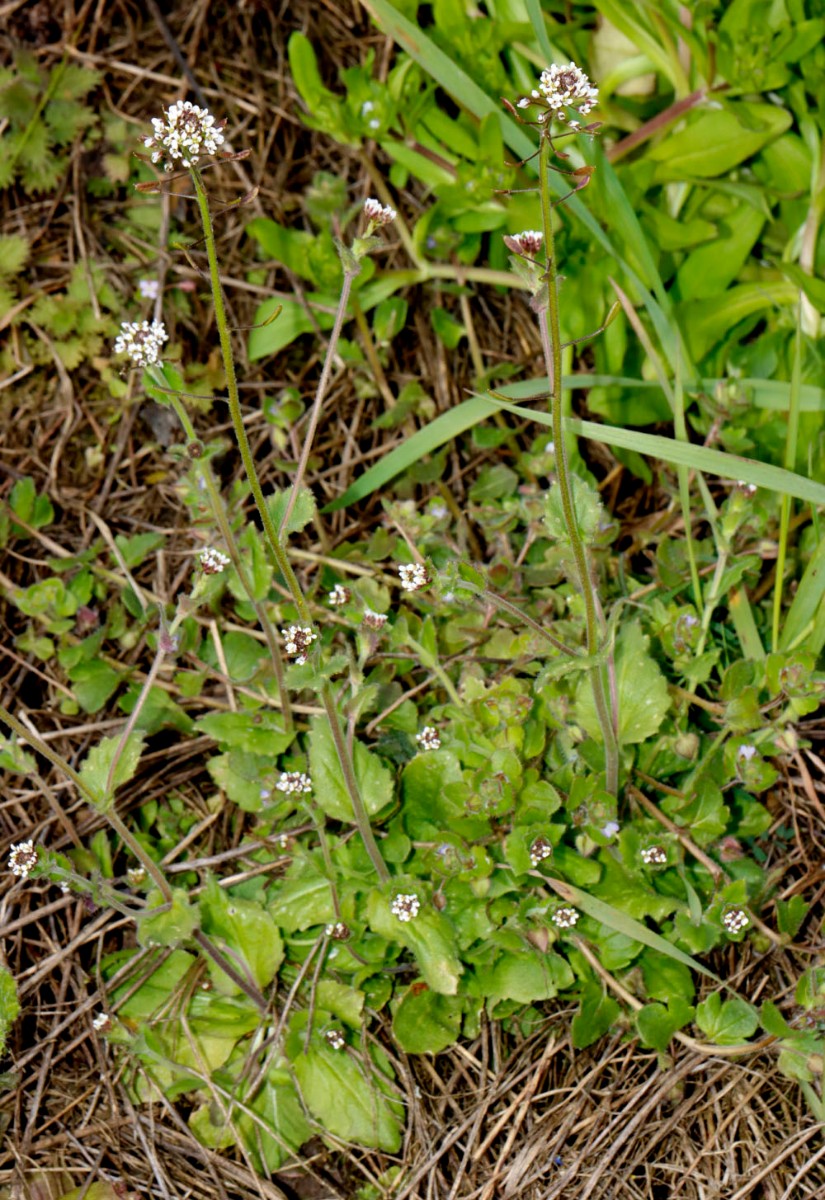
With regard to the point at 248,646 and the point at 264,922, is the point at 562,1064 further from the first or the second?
the point at 248,646

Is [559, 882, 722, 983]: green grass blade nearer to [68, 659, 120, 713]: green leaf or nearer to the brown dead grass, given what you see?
the brown dead grass

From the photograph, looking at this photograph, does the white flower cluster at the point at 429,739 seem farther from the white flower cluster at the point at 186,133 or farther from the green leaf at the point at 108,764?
the white flower cluster at the point at 186,133

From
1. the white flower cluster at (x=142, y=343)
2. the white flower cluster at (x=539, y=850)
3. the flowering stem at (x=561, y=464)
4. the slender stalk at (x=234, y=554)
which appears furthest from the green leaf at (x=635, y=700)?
the white flower cluster at (x=142, y=343)

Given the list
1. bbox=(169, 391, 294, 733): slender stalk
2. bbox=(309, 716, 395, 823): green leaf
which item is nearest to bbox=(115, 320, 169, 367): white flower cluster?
bbox=(169, 391, 294, 733): slender stalk

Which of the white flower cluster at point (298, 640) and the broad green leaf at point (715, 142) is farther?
the broad green leaf at point (715, 142)

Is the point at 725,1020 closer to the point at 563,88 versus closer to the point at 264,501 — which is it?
the point at 264,501

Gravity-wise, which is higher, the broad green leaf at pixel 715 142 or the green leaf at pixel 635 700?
the broad green leaf at pixel 715 142
